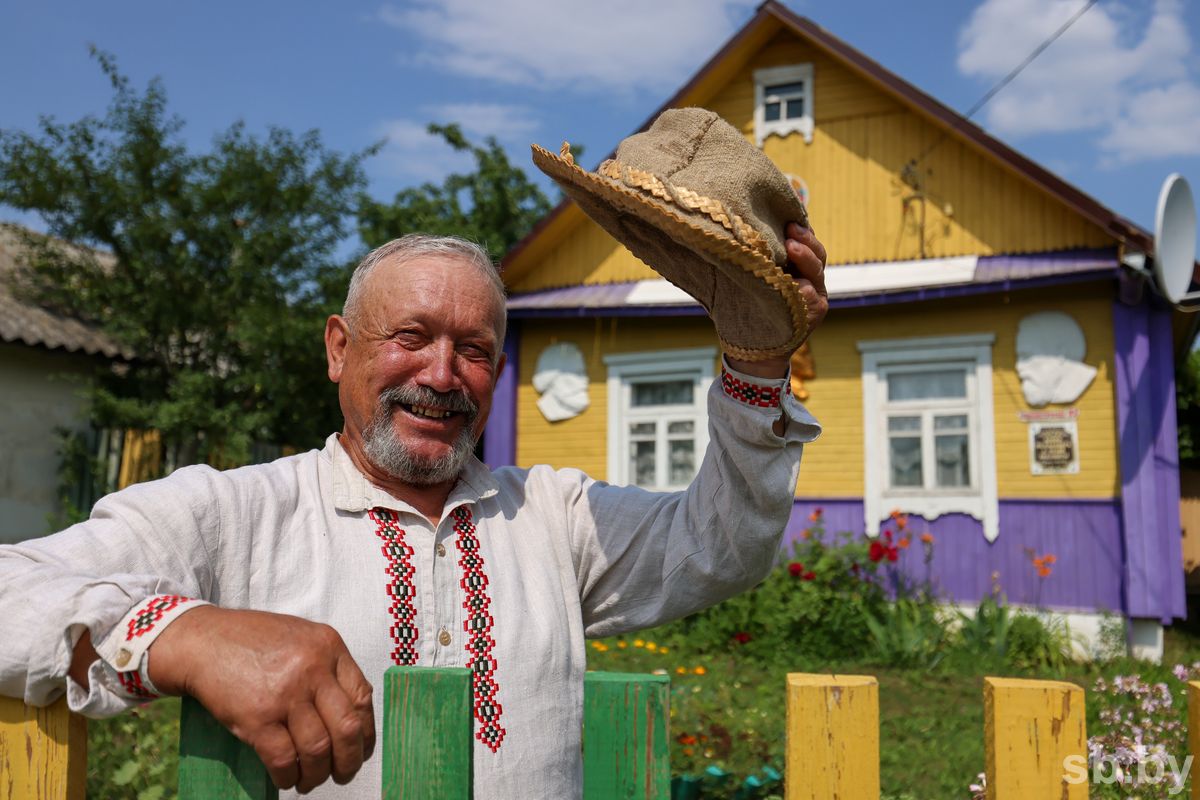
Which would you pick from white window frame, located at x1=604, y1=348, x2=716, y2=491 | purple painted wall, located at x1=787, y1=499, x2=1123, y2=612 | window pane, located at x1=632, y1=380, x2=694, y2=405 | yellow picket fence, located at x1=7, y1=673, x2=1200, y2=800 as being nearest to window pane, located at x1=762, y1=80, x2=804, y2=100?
white window frame, located at x1=604, y1=348, x2=716, y2=491

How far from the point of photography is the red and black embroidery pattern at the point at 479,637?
5.22 ft

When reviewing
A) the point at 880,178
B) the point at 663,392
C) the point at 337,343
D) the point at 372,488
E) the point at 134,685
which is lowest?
the point at 134,685

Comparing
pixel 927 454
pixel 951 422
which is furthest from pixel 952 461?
pixel 951 422

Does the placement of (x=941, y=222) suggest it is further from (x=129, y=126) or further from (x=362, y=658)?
→ (x=129, y=126)

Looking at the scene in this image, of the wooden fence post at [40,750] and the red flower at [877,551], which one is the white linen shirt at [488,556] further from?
the red flower at [877,551]

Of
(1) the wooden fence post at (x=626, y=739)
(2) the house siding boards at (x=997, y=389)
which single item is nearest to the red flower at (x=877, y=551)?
(2) the house siding boards at (x=997, y=389)

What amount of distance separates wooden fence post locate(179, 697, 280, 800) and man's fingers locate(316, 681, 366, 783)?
150mm

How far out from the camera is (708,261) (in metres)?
1.44

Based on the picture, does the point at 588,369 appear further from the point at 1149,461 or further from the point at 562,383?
the point at 1149,461

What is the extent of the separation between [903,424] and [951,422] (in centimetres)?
42

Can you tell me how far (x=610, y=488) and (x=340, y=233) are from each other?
37.0ft

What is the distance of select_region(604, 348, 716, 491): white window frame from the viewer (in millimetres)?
9312

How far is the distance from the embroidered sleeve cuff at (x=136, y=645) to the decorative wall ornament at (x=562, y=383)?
8596 millimetres

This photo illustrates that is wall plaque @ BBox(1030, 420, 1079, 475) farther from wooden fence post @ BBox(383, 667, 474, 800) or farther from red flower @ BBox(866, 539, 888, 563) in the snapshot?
wooden fence post @ BBox(383, 667, 474, 800)
